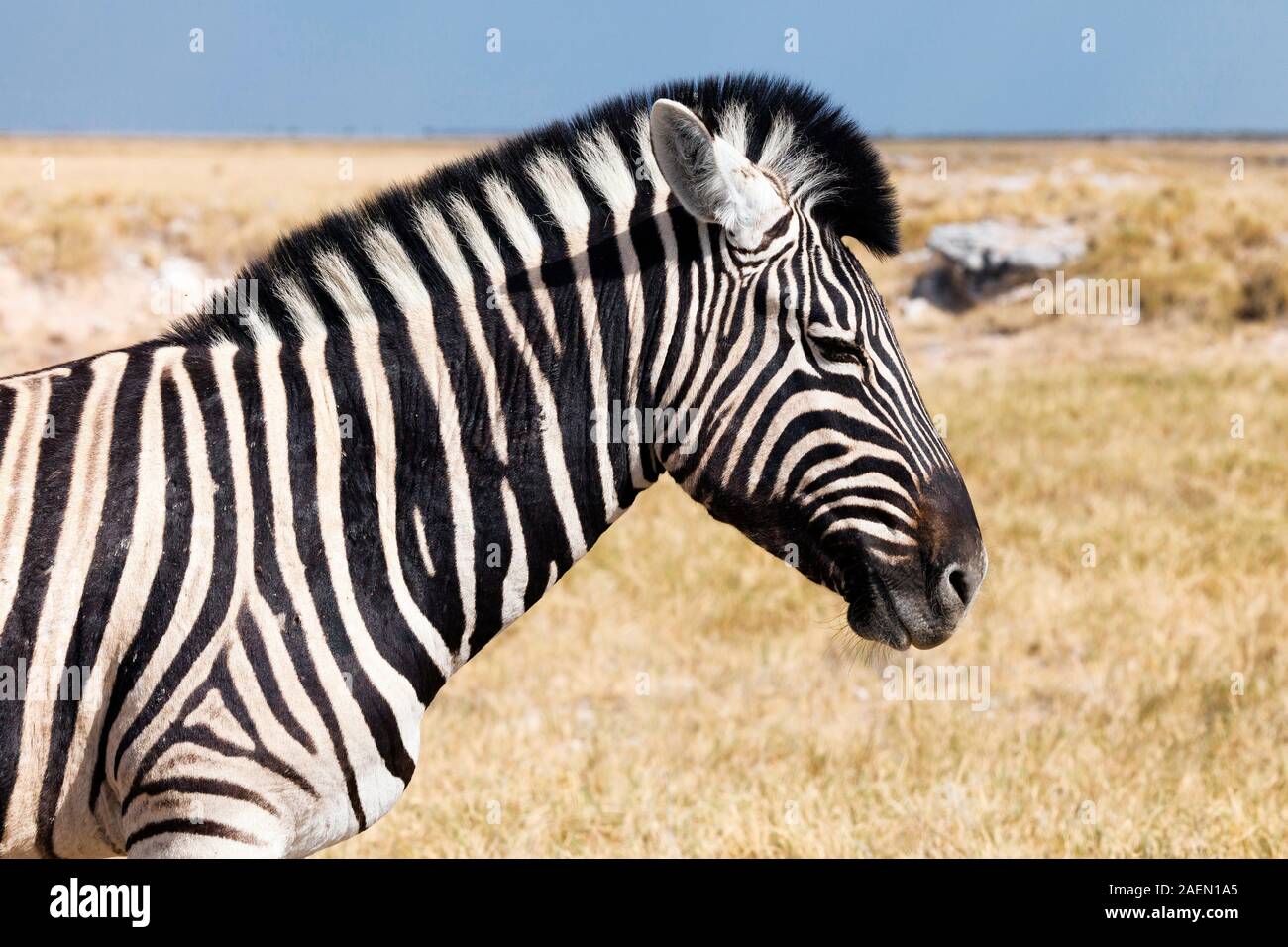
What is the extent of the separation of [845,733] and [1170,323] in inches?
622

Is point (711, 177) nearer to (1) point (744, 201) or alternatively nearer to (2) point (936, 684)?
(1) point (744, 201)

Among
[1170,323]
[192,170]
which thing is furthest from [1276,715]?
[192,170]

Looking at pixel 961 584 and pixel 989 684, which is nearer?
pixel 961 584

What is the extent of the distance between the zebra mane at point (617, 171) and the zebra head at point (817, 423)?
171 millimetres

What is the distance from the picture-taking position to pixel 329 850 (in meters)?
4.88

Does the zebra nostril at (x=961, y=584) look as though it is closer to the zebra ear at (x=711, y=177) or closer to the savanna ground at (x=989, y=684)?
the savanna ground at (x=989, y=684)

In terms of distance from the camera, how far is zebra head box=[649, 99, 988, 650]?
9.14 ft
